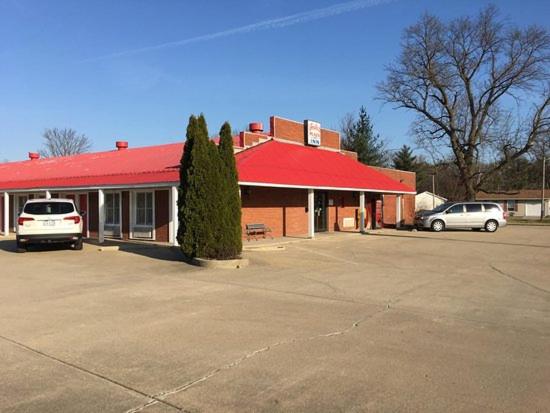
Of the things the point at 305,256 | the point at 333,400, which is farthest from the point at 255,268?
the point at 333,400

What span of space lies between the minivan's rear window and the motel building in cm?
355

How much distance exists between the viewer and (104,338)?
6.62 meters

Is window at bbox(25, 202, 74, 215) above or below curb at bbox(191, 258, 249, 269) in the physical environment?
above

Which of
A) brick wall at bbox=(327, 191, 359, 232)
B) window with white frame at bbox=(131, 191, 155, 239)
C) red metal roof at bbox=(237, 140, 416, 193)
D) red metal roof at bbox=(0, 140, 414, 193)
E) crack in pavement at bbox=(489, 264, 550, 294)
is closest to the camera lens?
crack in pavement at bbox=(489, 264, 550, 294)

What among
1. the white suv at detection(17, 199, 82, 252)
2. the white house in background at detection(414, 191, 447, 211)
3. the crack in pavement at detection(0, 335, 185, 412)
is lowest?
the crack in pavement at detection(0, 335, 185, 412)

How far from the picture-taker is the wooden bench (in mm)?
21641

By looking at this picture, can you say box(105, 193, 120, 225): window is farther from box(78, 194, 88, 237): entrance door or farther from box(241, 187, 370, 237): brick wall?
box(241, 187, 370, 237): brick wall

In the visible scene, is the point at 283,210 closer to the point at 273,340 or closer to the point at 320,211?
the point at 320,211

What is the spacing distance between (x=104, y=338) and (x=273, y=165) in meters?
15.2

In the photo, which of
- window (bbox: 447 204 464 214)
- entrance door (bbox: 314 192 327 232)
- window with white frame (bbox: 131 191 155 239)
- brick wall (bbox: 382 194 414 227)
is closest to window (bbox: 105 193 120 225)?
window with white frame (bbox: 131 191 155 239)

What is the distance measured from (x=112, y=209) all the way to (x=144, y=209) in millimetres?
2503

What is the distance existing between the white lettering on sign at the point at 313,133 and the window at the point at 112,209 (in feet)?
31.9

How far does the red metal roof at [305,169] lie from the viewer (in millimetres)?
20094

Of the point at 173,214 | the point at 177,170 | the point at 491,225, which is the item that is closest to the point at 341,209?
the point at 491,225
